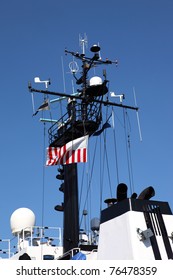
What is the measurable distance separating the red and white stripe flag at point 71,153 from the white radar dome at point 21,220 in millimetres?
5358

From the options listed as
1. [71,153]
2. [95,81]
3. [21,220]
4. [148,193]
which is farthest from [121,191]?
[21,220]

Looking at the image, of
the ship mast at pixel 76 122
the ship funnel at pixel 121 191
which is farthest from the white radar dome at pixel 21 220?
the ship funnel at pixel 121 191

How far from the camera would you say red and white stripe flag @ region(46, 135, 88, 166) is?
14234 mm

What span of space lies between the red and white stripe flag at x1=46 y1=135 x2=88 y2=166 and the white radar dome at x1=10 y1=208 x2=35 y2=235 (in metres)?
5.36

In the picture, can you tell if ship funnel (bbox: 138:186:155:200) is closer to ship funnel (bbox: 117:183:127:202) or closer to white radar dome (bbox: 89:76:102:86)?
ship funnel (bbox: 117:183:127:202)

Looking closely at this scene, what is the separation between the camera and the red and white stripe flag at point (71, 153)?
14234 mm

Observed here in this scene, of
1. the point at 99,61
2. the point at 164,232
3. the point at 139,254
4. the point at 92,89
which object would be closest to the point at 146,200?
the point at 164,232

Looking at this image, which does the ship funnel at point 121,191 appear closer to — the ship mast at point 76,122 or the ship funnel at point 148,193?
the ship funnel at point 148,193

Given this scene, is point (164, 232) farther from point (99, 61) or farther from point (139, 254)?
point (99, 61)

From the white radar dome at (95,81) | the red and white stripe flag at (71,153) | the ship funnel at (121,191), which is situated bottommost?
the ship funnel at (121,191)

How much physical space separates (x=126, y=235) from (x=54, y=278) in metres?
2.56

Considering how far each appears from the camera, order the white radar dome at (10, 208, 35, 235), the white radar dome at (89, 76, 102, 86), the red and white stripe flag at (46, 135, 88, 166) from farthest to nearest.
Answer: the white radar dome at (10, 208, 35, 235) < the white radar dome at (89, 76, 102, 86) < the red and white stripe flag at (46, 135, 88, 166)

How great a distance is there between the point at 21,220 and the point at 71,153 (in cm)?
612

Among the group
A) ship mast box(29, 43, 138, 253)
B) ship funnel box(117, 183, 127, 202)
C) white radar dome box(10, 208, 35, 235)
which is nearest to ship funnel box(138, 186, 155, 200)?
ship funnel box(117, 183, 127, 202)
